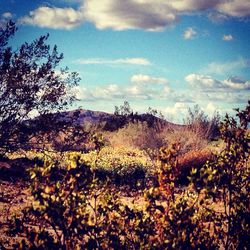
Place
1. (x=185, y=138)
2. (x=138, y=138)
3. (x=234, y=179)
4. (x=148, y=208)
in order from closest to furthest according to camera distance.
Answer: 1. (x=148, y=208)
2. (x=234, y=179)
3. (x=185, y=138)
4. (x=138, y=138)

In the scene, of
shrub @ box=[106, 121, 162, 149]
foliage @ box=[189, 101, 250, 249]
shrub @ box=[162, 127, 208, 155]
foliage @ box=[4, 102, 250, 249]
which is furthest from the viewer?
shrub @ box=[106, 121, 162, 149]

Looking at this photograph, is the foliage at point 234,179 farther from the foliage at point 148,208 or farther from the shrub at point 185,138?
the shrub at point 185,138

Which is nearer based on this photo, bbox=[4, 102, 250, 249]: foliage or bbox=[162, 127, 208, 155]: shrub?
bbox=[4, 102, 250, 249]: foliage

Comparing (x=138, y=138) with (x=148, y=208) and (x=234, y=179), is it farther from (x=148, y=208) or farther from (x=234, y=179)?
(x=148, y=208)

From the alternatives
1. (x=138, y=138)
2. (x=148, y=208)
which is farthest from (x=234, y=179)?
(x=138, y=138)

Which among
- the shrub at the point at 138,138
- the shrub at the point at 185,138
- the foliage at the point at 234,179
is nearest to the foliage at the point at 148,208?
the foliage at the point at 234,179

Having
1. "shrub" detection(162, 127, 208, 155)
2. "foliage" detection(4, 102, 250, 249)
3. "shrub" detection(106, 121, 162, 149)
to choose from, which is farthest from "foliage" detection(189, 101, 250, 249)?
"shrub" detection(106, 121, 162, 149)

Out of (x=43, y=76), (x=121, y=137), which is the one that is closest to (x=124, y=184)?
(x=43, y=76)

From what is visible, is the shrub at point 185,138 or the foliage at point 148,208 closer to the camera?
the foliage at point 148,208

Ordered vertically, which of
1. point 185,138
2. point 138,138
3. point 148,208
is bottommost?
point 148,208

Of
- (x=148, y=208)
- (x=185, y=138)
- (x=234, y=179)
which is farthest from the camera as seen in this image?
(x=185, y=138)

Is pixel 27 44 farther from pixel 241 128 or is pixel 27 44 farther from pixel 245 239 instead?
pixel 245 239

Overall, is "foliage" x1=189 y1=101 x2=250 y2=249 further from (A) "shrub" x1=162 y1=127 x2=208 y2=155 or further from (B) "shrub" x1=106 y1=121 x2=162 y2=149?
(B) "shrub" x1=106 y1=121 x2=162 y2=149

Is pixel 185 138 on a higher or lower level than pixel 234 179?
higher
